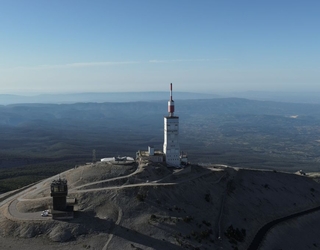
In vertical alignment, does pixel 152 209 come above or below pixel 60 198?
below

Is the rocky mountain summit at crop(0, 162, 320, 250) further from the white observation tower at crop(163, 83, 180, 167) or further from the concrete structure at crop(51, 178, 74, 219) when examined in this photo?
the white observation tower at crop(163, 83, 180, 167)

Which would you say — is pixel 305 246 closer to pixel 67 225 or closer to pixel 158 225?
pixel 158 225

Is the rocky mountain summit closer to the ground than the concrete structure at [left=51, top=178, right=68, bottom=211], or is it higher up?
closer to the ground

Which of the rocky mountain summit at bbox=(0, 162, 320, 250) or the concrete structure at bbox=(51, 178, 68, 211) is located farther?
the concrete structure at bbox=(51, 178, 68, 211)

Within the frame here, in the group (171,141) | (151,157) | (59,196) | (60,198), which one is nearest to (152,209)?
(60,198)

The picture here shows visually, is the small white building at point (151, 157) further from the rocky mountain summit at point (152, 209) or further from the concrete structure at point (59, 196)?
the concrete structure at point (59, 196)

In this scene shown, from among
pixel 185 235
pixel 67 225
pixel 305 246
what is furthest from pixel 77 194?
pixel 305 246

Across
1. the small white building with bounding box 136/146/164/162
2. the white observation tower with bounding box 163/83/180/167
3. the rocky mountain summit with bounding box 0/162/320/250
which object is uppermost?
the white observation tower with bounding box 163/83/180/167

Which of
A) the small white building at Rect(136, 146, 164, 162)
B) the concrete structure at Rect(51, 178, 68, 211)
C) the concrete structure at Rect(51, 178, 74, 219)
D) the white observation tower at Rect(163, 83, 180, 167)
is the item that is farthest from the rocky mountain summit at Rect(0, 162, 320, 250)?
the white observation tower at Rect(163, 83, 180, 167)

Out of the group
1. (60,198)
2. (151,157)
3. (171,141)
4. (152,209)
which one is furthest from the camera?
(151,157)

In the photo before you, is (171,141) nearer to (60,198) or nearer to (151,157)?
(151,157)

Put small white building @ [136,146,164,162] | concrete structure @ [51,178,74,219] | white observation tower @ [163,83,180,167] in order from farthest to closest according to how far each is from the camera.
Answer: small white building @ [136,146,164,162] → white observation tower @ [163,83,180,167] → concrete structure @ [51,178,74,219]
